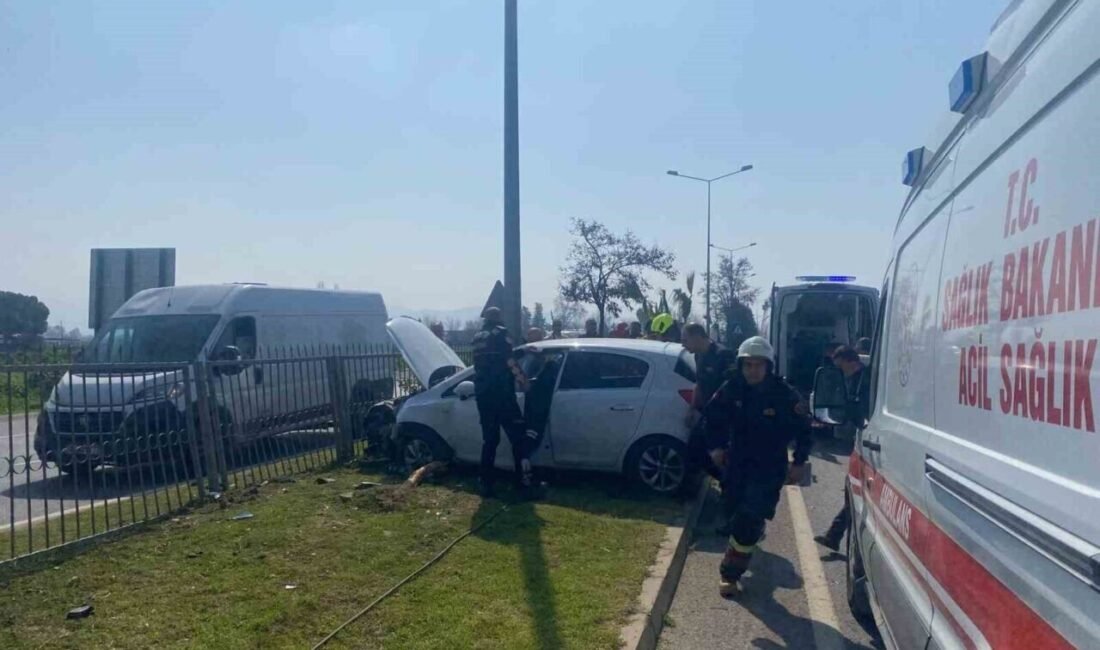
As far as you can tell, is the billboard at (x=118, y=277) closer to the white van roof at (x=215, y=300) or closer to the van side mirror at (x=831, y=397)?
the white van roof at (x=215, y=300)

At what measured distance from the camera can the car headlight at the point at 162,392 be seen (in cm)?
786

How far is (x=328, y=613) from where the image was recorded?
554cm

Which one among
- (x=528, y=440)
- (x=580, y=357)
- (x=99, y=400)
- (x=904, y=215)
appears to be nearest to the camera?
(x=904, y=215)

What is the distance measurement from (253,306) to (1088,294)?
12.7m

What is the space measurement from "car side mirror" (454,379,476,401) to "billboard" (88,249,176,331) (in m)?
9.06

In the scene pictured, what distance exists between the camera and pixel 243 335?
13.3 metres

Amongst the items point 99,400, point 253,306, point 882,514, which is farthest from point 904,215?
point 253,306

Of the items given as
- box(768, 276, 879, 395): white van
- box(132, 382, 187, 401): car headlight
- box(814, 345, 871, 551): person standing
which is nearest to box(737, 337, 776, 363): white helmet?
box(814, 345, 871, 551): person standing

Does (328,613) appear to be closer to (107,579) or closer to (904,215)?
(107,579)

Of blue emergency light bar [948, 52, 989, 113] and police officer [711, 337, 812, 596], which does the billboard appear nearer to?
police officer [711, 337, 812, 596]

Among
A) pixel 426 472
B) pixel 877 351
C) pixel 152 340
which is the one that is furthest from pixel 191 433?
pixel 877 351

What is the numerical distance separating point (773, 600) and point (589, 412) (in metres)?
3.42

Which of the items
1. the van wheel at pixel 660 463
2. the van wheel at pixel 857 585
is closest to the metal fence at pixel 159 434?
the van wheel at pixel 660 463

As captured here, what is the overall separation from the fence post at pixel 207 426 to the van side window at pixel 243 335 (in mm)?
4229
